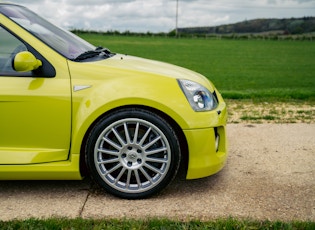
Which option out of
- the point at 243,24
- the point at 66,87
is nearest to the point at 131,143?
the point at 66,87

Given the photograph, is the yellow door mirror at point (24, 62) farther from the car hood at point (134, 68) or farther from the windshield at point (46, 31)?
the car hood at point (134, 68)

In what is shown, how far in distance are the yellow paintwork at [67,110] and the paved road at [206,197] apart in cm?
23

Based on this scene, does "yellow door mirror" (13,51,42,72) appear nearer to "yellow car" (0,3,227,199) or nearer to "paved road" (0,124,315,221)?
"yellow car" (0,3,227,199)

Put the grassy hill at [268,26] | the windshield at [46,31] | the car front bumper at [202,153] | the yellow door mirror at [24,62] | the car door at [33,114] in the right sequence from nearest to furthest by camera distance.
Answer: the yellow door mirror at [24,62]
the car door at [33,114]
the car front bumper at [202,153]
the windshield at [46,31]
the grassy hill at [268,26]

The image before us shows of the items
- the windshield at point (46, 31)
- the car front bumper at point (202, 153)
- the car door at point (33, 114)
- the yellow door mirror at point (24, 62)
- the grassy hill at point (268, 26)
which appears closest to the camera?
the yellow door mirror at point (24, 62)

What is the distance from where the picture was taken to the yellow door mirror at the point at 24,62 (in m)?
3.37

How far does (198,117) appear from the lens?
11.8 feet

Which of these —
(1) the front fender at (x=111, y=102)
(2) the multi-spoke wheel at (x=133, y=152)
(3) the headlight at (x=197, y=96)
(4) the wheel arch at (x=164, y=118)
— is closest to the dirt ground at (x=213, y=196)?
(2) the multi-spoke wheel at (x=133, y=152)

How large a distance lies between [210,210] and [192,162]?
41cm

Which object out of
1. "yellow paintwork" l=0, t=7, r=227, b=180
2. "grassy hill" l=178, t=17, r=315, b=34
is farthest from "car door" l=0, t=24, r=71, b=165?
"grassy hill" l=178, t=17, r=315, b=34

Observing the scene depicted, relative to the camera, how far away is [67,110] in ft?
11.5

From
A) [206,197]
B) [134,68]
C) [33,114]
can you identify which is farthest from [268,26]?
[33,114]

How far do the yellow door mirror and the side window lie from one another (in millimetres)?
211

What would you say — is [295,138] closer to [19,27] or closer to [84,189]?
[84,189]
